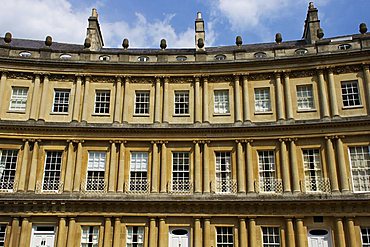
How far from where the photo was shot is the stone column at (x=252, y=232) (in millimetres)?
19423

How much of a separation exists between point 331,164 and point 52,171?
14.7 metres

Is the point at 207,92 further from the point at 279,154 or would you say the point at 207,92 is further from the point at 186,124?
the point at 279,154

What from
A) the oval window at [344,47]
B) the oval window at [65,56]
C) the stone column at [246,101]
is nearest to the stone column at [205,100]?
the stone column at [246,101]

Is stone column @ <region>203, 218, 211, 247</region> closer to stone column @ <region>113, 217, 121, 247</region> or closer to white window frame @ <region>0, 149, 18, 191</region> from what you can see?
stone column @ <region>113, 217, 121, 247</region>

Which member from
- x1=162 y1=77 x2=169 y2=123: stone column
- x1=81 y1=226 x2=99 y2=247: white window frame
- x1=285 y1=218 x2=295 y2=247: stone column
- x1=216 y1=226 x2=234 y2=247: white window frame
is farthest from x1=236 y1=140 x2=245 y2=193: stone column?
x1=81 y1=226 x2=99 y2=247: white window frame

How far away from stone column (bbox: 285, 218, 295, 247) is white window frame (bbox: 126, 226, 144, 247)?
24.0 ft

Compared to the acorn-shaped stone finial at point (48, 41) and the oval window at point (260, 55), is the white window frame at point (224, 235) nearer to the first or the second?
the oval window at point (260, 55)

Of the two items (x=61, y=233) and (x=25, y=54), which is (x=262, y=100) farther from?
(x=25, y=54)

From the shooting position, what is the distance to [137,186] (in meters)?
21.0

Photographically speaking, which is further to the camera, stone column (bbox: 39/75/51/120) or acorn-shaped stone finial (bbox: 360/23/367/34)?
acorn-shaped stone finial (bbox: 360/23/367/34)

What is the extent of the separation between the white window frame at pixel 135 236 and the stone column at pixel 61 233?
317 centimetres

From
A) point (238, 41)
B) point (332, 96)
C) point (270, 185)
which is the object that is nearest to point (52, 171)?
point (270, 185)

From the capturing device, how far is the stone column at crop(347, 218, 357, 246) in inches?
732

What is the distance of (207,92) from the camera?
22.4 meters
